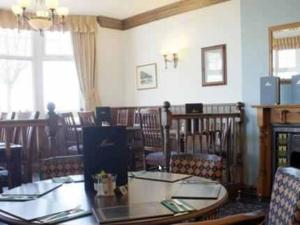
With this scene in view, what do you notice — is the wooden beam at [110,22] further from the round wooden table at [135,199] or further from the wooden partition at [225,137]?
the round wooden table at [135,199]

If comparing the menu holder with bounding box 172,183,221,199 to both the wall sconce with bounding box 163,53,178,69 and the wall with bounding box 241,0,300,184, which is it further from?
the wall sconce with bounding box 163,53,178,69

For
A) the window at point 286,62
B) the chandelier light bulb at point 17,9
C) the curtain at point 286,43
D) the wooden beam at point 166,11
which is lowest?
the window at point 286,62

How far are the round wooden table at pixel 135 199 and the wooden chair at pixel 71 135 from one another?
3454 mm

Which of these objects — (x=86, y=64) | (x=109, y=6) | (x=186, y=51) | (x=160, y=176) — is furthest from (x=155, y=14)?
(x=160, y=176)

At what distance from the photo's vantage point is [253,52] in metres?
5.25

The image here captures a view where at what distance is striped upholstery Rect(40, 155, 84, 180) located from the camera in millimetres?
2562

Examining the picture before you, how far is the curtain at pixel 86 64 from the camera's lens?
292 inches

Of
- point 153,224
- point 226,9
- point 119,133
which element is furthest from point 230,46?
point 153,224

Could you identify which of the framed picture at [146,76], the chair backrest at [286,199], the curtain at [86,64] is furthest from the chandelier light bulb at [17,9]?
the chair backrest at [286,199]

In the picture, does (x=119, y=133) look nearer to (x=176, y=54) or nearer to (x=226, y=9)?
(x=226, y=9)

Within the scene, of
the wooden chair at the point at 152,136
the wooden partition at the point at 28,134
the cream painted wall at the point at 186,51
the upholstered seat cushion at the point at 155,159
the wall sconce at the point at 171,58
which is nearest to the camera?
the wooden partition at the point at 28,134

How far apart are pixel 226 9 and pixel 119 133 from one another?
442 centimetres

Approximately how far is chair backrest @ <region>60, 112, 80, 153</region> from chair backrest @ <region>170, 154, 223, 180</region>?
308 centimetres

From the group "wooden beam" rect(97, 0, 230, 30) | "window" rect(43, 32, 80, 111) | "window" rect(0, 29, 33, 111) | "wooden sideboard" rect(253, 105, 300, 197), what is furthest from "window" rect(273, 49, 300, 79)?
"window" rect(0, 29, 33, 111)
